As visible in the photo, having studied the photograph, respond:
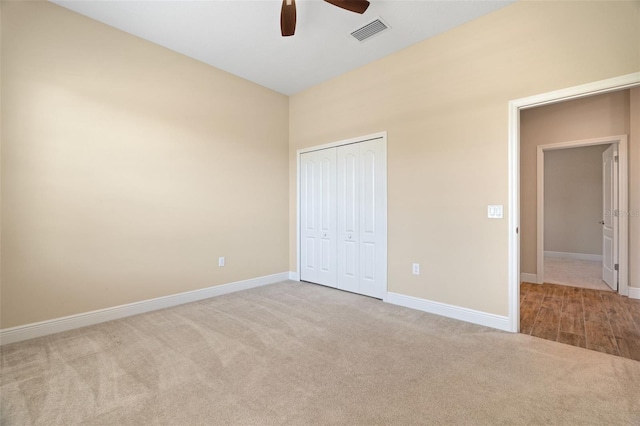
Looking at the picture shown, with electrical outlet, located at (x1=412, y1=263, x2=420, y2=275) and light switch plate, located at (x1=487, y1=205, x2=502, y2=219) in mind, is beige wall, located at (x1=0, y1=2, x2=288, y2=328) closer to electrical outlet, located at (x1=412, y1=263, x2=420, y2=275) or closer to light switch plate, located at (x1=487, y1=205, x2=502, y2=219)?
electrical outlet, located at (x1=412, y1=263, x2=420, y2=275)

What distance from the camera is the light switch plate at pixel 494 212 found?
2.74 m

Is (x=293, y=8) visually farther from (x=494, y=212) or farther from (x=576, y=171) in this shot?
(x=576, y=171)

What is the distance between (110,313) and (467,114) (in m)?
4.37

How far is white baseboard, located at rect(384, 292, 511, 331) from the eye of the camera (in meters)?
2.73

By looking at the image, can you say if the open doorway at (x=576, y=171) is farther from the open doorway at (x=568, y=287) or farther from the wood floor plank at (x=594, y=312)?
the wood floor plank at (x=594, y=312)

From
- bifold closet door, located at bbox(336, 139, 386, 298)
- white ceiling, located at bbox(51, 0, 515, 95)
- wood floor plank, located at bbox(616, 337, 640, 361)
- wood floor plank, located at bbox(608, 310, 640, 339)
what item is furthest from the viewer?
bifold closet door, located at bbox(336, 139, 386, 298)

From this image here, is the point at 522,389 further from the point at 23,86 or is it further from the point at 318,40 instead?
the point at 23,86

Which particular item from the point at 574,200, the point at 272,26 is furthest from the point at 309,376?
the point at 574,200

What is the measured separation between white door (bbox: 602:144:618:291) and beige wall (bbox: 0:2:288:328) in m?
5.24

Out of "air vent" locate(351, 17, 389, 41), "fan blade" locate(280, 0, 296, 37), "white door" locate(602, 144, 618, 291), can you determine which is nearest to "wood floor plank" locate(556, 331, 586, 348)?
"white door" locate(602, 144, 618, 291)

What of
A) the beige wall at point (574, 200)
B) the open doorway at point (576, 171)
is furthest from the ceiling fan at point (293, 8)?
the beige wall at point (574, 200)

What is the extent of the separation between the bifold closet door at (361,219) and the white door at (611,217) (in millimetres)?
3379

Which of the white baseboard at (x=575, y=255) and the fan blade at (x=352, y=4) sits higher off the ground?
the fan blade at (x=352, y=4)

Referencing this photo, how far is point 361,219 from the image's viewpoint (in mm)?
3867
